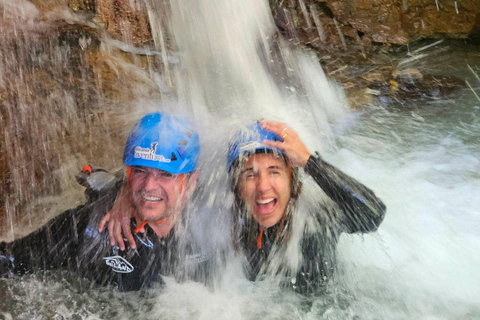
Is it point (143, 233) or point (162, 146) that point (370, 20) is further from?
point (143, 233)

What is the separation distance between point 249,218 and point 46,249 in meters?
1.72

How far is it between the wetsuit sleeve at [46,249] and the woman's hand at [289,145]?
175cm

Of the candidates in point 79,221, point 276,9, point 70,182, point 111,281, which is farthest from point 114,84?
point 276,9

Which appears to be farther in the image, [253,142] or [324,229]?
[324,229]

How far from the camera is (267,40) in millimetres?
6199

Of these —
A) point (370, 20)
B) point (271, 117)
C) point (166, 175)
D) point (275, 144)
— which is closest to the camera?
point (275, 144)

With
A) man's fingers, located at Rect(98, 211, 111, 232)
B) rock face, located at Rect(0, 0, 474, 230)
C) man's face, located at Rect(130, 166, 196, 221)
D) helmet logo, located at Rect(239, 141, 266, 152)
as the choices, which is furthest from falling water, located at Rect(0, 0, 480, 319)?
helmet logo, located at Rect(239, 141, 266, 152)

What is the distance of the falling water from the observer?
11.3ft

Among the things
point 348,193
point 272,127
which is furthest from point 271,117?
point 348,193

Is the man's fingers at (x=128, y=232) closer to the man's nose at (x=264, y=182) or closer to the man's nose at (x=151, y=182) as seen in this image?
the man's nose at (x=151, y=182)

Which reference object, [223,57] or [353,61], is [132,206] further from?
[353,61]

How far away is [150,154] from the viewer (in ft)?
11.2

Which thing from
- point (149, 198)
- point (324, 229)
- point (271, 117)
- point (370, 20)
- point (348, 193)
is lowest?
point (324, 229)

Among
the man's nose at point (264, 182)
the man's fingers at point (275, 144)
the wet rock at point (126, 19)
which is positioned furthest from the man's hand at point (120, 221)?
the wet rock at point (126, 19)
